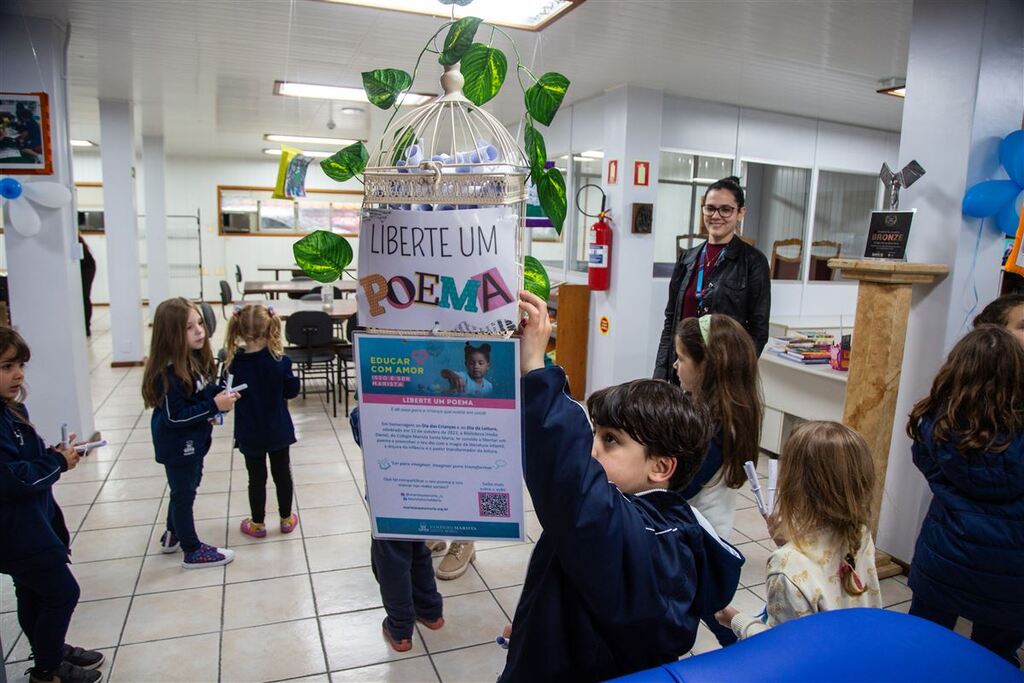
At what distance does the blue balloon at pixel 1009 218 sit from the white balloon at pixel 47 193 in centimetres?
474

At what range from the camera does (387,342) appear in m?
1.07

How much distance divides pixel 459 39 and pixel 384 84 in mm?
169

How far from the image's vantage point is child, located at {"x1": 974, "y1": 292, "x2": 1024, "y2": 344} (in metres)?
2.14

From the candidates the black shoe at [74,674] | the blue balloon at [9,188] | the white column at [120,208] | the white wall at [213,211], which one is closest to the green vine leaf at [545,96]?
the black shoe at [74,674]

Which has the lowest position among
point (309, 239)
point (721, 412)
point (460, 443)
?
point (721, 412)

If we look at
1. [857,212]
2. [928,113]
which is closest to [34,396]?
[928,113]

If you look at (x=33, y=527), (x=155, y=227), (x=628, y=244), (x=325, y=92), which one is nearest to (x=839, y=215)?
(x=628, y=244)

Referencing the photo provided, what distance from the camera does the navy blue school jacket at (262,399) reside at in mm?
2838

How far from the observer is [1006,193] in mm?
2439

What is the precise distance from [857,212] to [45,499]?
6894 mm

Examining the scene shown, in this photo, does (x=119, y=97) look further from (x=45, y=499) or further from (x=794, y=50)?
(x=794, y=50)

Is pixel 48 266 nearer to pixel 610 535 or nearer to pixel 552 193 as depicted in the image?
pixel 552 193

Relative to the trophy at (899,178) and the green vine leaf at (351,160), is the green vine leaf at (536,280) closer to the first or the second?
the green vine leaf at (351,160)

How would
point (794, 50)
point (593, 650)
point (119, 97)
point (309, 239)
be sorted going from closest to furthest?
point (593, 650) < point (309, 239) < point (794, 50) < point (119, 97)
